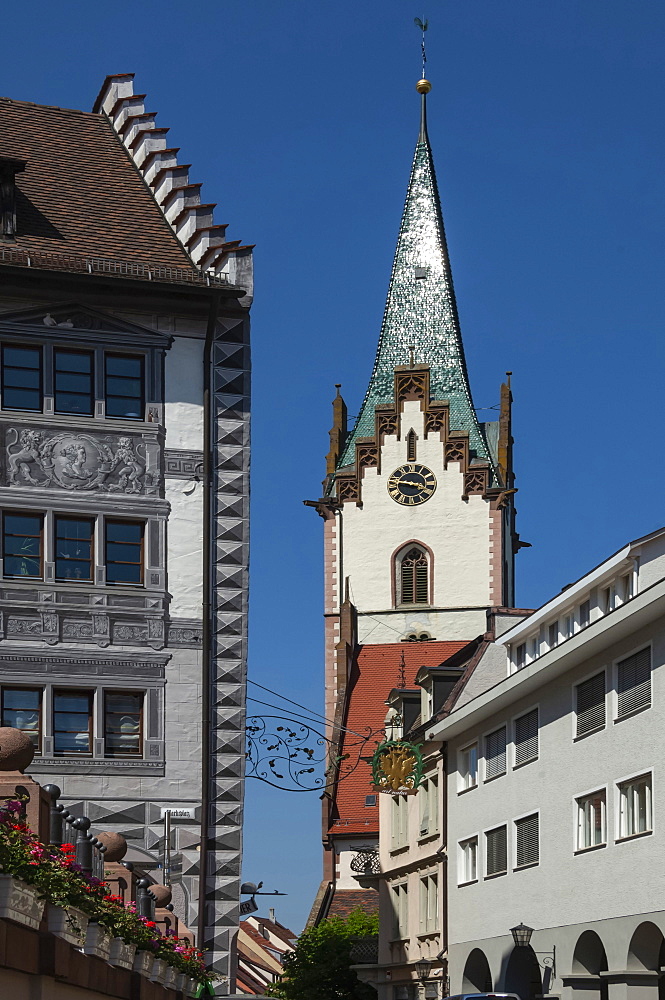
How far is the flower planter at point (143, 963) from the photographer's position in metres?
21.1

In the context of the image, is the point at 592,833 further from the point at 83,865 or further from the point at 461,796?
the point at 83,865

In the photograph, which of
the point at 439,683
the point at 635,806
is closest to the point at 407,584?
the point at 439,683

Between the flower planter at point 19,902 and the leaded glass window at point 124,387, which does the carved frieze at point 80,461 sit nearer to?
the leaded glass window at point 124,387

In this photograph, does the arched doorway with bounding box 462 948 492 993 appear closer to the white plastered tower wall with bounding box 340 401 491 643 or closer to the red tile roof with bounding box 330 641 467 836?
the red tile roof with bounding box 330 641 467 836

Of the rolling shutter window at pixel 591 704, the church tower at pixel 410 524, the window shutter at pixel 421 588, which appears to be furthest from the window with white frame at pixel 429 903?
the window shutter at pixel 421 588

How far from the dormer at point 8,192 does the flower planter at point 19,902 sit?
22.8 meters

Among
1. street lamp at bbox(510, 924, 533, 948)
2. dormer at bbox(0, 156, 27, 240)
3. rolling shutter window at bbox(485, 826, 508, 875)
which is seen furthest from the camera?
rolling shutter window at bbox(485, 826, 508, 875)

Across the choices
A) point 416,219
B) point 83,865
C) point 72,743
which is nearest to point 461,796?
point 72,743

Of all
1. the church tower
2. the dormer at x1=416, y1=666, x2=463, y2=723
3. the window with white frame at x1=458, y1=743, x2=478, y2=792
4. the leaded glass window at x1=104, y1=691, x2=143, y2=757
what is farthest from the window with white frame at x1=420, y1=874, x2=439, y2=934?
the church tower

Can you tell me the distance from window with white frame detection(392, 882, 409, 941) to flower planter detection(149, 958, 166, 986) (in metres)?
27.5

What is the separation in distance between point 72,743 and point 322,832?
1774 inches

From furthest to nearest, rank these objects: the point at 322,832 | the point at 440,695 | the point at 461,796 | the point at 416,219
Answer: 1. the point at 416,219
2. the point at 322,832
3. the point at 440,695
4. the point at 461,796

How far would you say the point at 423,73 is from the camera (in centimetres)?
10869

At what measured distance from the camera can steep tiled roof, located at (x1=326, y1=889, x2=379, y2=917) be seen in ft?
242
